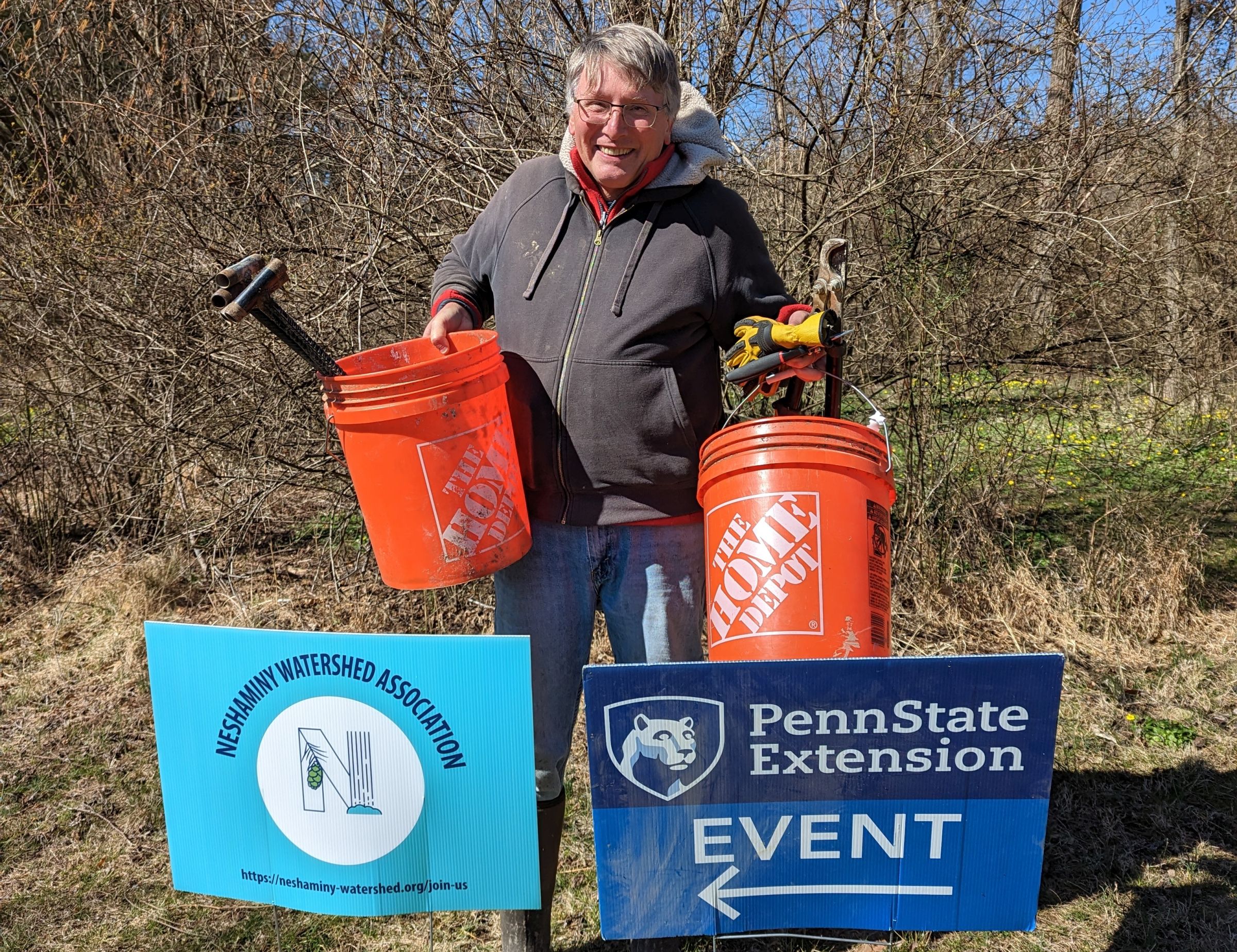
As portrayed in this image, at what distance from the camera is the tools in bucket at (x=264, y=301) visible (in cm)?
173

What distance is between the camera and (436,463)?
1.83 m

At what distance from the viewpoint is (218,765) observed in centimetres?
175

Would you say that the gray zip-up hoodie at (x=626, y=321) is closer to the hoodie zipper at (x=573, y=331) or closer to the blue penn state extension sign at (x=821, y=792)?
the hoodie zipper at (x=573, y=331)

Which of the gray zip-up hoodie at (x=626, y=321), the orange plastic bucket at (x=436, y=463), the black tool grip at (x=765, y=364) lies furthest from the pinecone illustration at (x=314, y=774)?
the black tool grip at (x=765, y=364)

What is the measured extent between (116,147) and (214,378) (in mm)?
1288

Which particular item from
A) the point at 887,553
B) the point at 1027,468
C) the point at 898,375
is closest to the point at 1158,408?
the point at 1027,468

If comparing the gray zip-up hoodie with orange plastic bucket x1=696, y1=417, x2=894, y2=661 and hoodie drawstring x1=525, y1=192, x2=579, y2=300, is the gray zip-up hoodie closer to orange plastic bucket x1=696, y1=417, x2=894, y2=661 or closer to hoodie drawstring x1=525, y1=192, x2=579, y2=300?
hoodie drawstring x1=525, y1=192, x2=579, y2=300

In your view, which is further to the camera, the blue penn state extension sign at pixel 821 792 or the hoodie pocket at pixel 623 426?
the hoodie pocket at pixel 623 426

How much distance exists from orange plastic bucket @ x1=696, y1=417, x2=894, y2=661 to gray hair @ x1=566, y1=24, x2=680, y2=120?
678 millimetres

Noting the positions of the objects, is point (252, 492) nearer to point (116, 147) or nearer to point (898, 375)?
point (116, 147)

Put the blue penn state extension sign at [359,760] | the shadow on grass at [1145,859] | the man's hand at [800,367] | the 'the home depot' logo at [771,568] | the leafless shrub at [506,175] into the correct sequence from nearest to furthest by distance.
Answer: the blue penn state extension sign at [359,760]
the 'the home depot' logo at [771,568]
the man's hand at [800,367]
the shadow on grass at [1145,859]
the leafless shrub at [506,175]

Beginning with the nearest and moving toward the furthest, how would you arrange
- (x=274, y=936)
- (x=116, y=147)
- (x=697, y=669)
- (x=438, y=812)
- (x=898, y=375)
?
(x=697, y=669) < (x=438, y=812) < (x=274, y=936) < (x=898, y=375) < (x=116, y=147)

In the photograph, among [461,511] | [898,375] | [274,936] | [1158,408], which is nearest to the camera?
[461,511]

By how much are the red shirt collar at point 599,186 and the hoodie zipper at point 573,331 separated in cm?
1
